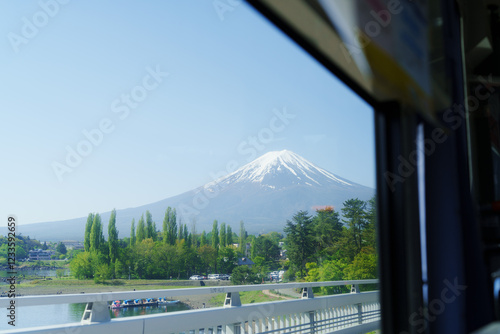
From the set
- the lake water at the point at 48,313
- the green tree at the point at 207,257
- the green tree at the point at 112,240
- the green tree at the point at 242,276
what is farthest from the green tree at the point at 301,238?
the green tree at the point at 112,240

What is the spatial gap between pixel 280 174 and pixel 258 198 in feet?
0.89

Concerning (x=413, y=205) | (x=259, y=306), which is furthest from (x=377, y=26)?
(x=259, y=306)

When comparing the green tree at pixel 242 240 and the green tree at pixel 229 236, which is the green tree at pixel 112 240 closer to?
the green tree at pixel 229 236

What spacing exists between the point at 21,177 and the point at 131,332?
4.60 ft

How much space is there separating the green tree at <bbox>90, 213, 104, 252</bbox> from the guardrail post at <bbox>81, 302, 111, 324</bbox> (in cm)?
77

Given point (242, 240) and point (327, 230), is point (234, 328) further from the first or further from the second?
point (327, 230)

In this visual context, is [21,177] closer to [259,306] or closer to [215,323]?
[215,323]

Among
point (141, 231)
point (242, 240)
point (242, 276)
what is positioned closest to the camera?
point (242, 240)

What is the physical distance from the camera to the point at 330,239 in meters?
3.30

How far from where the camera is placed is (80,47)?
3.76m

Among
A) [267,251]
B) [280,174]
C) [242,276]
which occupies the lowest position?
[242,276]

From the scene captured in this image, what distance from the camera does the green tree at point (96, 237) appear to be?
2980mm

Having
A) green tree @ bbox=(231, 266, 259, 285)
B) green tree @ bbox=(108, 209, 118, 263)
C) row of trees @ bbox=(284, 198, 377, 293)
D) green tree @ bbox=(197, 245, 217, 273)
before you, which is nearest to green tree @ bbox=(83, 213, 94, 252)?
green tree @ bbox=(108, 209, 118, 263)

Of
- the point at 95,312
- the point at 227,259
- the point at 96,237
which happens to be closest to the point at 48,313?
the point at 95,312
